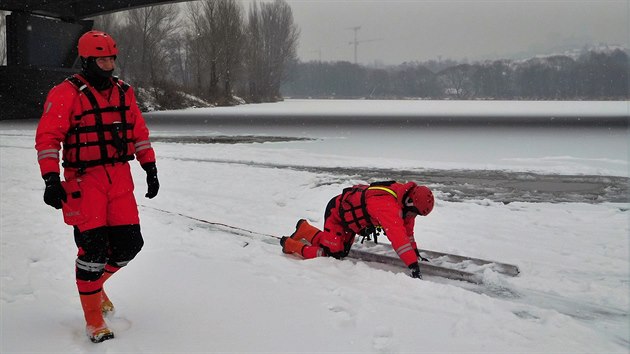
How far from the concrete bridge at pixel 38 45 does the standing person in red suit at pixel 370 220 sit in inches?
892

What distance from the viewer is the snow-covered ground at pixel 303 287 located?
11.7ft

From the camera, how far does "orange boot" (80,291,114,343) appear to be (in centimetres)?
344

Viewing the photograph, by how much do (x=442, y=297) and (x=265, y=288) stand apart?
4.48ft

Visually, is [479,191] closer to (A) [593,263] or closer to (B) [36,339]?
(A) [593,263]

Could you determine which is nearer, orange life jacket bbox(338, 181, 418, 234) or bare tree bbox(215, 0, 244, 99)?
orange life jacket bbox(338, 181, 418, 234)

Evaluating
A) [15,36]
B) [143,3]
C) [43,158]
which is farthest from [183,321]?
[15,36]

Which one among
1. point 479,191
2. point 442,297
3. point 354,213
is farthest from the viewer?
point 479,191

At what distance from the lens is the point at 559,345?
3.53 m

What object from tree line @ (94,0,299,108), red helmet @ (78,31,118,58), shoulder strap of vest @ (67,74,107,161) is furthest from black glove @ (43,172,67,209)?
tree line @ (94,0,299,108)

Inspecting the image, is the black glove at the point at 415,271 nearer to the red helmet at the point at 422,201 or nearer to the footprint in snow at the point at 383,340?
the red helmet at the point at 422,201

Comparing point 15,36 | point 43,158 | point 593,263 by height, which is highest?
point 15,36

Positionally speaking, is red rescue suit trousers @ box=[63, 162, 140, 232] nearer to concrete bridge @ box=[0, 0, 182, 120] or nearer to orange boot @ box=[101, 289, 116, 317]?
orange boot @ box=[101, 289, 116, 317]

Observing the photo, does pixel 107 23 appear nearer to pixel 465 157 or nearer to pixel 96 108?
pixel 465 157

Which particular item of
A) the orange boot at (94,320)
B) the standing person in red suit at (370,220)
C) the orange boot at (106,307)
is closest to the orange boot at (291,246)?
the standing person in red suit at (370,220)
